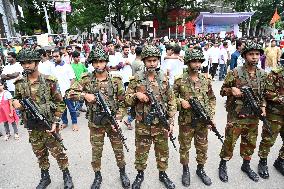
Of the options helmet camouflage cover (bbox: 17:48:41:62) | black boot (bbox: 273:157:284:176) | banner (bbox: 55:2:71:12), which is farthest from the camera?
banner (bbox: 55:2:71:12)

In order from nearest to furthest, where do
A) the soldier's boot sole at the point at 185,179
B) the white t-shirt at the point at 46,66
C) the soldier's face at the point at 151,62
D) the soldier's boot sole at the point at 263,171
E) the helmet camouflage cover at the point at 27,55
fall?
the helmet camouflage cover at the point at 27,55 < the soldier's face at the point at 151,62 < the soldier's boot sole at the point at 185,179 < the soldier's boot sole at the point at 263,171 < the white t-shirt at the point at 46,66

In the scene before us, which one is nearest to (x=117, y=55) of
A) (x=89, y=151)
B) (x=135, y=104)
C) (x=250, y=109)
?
(x=89, y=151)

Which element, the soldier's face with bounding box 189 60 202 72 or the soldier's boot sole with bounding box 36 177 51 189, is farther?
the soldier's boot sole with bounding box 36 177 51 189

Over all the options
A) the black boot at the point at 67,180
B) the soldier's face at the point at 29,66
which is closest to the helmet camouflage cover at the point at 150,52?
the soldier's face at the point at 29,66

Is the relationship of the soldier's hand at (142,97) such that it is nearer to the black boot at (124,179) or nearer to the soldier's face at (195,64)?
the soldier's face at (195,64)

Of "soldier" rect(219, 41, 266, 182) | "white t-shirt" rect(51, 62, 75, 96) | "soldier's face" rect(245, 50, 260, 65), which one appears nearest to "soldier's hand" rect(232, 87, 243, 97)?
"soldier" rect(219, 41, 266, 182)

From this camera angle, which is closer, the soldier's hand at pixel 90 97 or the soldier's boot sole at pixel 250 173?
the soldier's hand at pixel 90 97

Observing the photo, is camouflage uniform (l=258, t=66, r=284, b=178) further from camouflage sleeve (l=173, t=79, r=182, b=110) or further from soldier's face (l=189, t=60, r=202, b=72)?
camouflage sleeve (l=173, t=79, r=182, b=110)

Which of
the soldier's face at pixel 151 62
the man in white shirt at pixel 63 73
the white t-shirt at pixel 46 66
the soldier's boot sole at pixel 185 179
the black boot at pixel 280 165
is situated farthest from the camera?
the white t-shirt at pixel 46 66

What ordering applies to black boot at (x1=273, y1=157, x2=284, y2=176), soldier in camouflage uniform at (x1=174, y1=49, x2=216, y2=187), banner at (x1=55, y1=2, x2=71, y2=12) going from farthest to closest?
banner at (x1=55, y1=2, x2=71, y2=12), black boot at (x1=273, y1=157, x2=284, y2=176), soldier in camouflage uniform at (x1=174, y1=49, x2=216, y2=187)

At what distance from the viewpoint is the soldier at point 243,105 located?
3.69 meters

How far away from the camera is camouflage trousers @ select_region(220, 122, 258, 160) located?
392 centimetres

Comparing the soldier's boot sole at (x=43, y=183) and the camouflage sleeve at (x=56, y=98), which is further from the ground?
the camouflage sleeve at (x=56, y=98)

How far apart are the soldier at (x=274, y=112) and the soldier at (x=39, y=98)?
116 inches
